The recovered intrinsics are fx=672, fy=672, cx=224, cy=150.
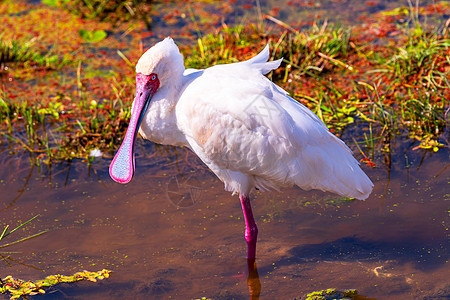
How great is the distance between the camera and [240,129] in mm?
4312

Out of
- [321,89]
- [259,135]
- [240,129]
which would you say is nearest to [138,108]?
[240,129]

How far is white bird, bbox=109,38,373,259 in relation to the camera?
4.29 meters

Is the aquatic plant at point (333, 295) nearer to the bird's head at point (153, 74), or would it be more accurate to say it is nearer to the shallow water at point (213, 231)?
the shallow water at point (213, 231)

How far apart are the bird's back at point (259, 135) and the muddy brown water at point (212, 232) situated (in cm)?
51

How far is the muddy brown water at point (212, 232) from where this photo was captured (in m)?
4.37

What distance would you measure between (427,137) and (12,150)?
3.62 metres

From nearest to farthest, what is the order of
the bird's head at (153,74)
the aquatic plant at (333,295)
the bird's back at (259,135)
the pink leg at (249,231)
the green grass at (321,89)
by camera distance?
1. the aquatic plant at (333,295)
2. the bird's back at (259,135)
3. the bird's head at (153,74)
4. the pink leg at (249,231)
5. the green grass at (321,89)

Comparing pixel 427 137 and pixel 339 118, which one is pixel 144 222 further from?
pixel 427 137

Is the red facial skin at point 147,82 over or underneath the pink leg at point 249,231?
over

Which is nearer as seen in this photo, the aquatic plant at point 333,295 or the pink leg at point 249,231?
the aquatic plant at point 333,295

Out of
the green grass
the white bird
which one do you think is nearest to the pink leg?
the white bird

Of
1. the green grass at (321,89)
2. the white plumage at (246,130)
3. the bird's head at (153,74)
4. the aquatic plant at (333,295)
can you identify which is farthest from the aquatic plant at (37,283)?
the green grass at (321,89)

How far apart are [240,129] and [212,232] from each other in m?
0.95

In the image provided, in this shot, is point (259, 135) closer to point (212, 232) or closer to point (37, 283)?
point (212, 232)
